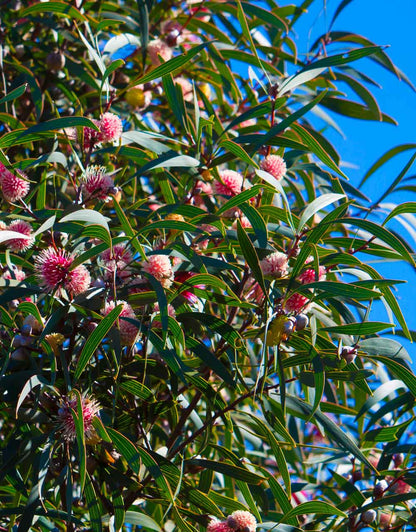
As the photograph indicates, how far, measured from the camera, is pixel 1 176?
1140 millimetres

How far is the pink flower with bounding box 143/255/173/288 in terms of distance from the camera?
1.09 meters

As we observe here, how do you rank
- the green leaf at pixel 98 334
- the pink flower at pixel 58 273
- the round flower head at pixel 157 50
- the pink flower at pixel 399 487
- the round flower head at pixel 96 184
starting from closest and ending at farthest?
1. the green leaf at pixel 98 334
2. the pink flower at pixel 58 273
3. the round flower head at pixel 96 184
4. the pink flower at pixel 399 487
5. the round flower head at pixel 157 50

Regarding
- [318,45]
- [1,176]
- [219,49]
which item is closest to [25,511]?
[1,176]

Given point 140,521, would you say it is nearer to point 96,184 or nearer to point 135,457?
point 135,457

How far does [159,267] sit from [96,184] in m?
0.17

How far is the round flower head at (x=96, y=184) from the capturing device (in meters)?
1.15

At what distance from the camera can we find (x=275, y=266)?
3.56 feet

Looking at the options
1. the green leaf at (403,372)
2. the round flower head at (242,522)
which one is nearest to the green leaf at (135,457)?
the round flower head at (242,522)

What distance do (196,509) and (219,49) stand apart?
1.01 metres

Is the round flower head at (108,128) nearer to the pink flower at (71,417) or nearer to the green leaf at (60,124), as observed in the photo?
the green leaf at (60,124)

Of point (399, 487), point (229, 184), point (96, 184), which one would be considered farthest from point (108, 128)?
point (399, 487)

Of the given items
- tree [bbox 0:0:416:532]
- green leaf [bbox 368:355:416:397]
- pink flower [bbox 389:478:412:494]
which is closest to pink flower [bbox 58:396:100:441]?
tree [bbox 0:0:416:532]

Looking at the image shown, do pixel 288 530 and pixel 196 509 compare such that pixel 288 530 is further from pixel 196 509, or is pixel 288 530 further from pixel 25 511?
pixel 25 511

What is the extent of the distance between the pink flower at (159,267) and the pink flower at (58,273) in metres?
0.10
